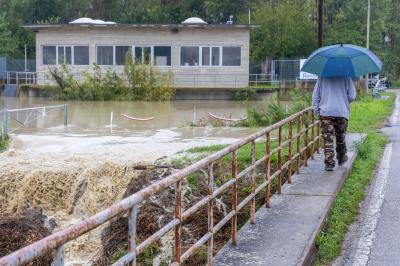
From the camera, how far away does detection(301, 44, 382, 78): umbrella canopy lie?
30.1ft

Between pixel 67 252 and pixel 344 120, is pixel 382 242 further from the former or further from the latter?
pixel 67 252

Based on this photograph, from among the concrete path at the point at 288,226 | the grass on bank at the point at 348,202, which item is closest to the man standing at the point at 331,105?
the concrete path at the point at 288,226

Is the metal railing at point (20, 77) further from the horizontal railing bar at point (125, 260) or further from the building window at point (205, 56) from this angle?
the horizontal railing bar at point (125, 260)

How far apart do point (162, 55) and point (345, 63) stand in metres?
36.1

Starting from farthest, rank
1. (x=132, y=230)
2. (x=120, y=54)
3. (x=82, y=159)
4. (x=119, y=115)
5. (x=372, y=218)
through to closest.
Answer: (x=120, y=54) < (x=119, y=115) < (x=82, y=159) < (x=372, y=218) < (x=132, y=230)

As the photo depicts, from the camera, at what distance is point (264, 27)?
54.8m

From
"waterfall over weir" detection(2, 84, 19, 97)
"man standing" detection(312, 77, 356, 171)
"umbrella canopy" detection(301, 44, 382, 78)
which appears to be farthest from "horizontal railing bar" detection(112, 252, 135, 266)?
"waterfall over weir" detection(2, 84, 19, 97)

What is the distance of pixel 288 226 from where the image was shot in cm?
675

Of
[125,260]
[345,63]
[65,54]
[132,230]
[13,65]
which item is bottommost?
[125,260]

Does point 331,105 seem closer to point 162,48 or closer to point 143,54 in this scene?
point 143,54

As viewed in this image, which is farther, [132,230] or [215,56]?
[215,56]

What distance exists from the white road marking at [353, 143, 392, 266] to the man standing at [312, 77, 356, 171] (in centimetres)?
92

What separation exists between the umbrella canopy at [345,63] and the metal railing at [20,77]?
40.3 m

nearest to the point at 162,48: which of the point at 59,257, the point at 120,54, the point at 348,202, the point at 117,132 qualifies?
the point at 120,54
